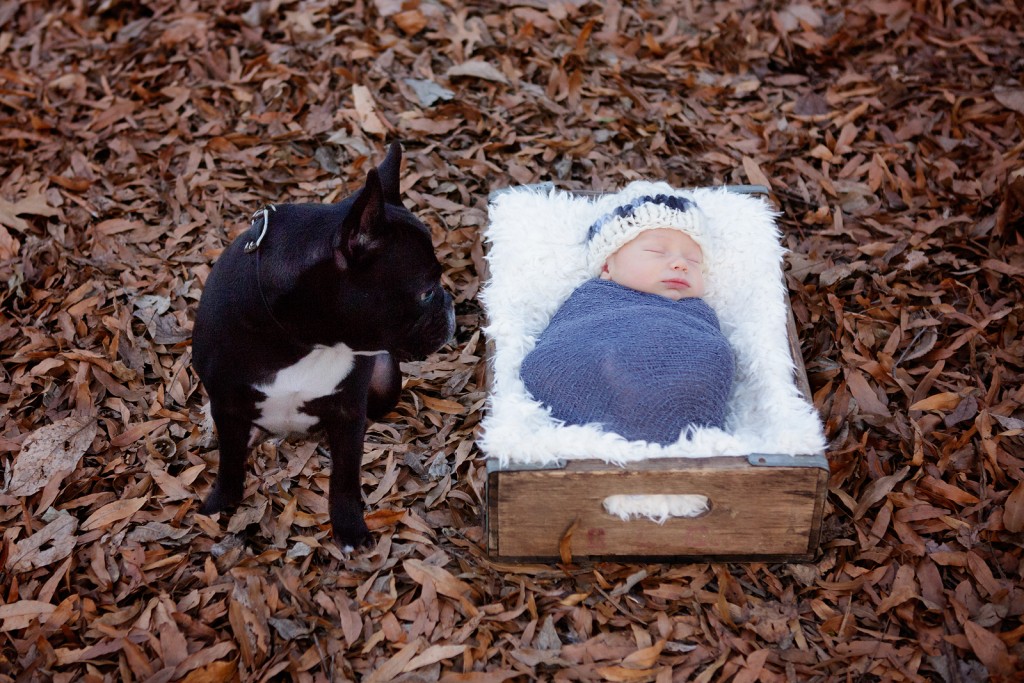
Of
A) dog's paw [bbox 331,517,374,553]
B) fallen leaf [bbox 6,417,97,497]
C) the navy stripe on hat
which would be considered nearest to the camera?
dog's paw [bbox 331,517,374,553]

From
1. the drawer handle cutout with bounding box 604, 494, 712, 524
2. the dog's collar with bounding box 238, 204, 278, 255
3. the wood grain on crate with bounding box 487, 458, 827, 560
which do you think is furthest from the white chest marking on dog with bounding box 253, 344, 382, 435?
the drawer handle cutout with bounding box 604, 494, 712, 524

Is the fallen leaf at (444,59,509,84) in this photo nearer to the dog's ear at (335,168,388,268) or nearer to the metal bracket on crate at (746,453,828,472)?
the dog's ear at (335,168,388,268)

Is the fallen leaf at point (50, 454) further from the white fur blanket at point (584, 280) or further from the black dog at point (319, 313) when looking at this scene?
the white fur blanket at point (584, 280)

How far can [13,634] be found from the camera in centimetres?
260

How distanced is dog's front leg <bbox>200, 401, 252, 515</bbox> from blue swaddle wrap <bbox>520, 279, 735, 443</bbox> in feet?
3.01

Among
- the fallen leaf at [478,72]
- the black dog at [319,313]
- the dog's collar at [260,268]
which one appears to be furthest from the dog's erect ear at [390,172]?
the fallen leaf at [478,72]

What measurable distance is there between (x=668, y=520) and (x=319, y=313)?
46.8 inches

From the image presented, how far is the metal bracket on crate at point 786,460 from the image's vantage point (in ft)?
8.20

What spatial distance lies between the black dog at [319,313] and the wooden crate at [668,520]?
475mm

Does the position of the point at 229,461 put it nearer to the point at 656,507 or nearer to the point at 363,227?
the point at 363,227

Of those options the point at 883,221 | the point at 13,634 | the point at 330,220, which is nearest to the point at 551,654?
the point at 330,220

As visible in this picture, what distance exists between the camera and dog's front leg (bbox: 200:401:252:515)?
263 centimetres

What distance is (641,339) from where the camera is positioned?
274cm

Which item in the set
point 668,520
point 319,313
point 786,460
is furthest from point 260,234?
point 786,460
